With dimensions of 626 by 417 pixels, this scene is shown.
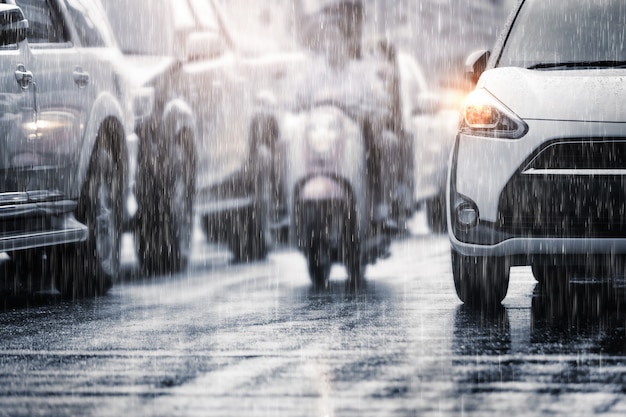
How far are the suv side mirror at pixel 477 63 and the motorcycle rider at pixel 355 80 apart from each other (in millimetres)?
1263

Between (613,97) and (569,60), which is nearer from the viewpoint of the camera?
(613,97)

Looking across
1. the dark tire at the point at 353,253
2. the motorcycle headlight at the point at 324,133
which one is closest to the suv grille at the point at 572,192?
the dark tire at the point at 353,253

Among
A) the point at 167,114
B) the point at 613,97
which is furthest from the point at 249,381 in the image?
the point at 167,114

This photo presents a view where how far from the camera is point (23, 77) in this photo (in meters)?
8.70

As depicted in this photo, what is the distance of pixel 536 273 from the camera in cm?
1006

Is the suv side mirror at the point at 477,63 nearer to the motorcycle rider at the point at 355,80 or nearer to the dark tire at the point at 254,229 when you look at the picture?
the motorcycle rider at the point at 355,80

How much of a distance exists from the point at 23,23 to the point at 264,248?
14.6ft

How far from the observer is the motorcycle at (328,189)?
380 inches

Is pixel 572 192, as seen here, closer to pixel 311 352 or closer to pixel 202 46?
pixel 311 352

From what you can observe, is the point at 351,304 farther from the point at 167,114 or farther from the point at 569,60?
the point at 167,114

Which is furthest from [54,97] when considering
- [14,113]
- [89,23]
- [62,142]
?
[89,23]

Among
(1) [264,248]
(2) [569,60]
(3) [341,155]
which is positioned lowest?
(1) [264,248]

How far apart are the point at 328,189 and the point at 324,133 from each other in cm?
39

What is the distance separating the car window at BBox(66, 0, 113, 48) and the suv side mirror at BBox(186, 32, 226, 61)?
829 mm
